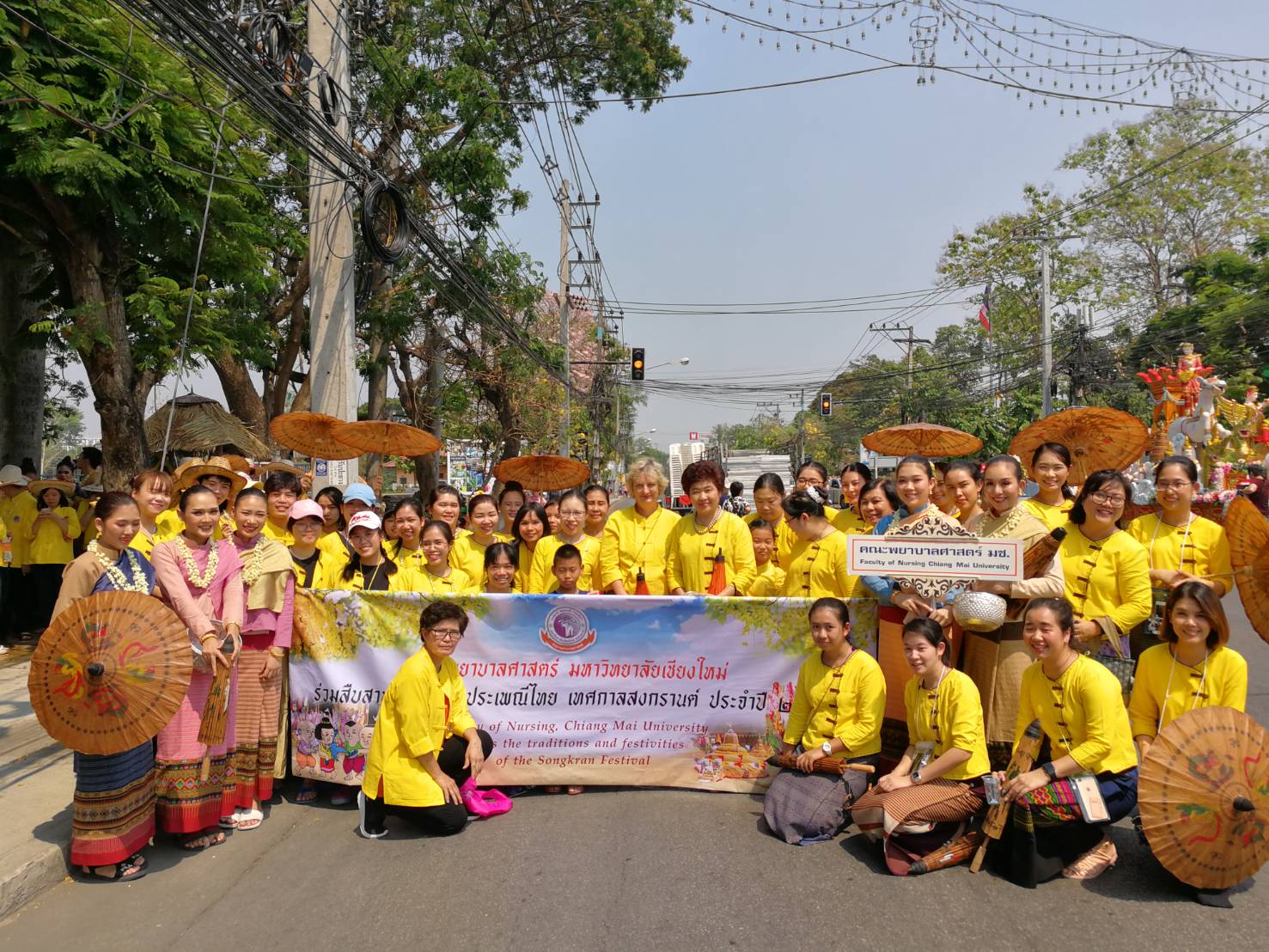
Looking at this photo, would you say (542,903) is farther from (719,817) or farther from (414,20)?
(414,20)

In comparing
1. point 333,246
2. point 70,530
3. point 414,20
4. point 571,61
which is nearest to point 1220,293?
point 571,61

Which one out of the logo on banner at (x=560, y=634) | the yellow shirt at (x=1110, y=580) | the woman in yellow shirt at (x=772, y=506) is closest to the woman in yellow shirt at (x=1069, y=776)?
the yellow shirt at (x=1110, y=580)

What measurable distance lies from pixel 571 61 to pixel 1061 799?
53.3 ft

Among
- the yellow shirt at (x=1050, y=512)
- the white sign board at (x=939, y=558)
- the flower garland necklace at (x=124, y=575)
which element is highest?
the yellow shirt at (x=1050, y=512)

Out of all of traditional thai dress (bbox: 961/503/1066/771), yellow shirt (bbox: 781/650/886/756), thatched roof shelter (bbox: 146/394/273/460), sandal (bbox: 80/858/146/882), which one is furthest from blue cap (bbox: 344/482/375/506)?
thatched roof shelter (bbox: 146/394/273/460)

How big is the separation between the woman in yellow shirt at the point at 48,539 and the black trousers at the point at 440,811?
6.48 metres

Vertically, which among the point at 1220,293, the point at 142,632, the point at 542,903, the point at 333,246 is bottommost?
the point at 542,903

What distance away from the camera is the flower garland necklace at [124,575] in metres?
4.25

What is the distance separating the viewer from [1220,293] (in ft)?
90.0

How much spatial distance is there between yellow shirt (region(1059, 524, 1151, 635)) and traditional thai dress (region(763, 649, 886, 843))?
1117mm

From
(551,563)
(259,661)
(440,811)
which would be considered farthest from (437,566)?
(440,811)

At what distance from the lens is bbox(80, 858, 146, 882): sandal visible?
4098mm

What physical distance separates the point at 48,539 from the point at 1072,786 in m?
9.49

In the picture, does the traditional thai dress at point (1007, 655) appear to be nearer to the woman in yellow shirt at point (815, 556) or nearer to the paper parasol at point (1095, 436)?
the woman in yellow shirt at point (815, 556)
